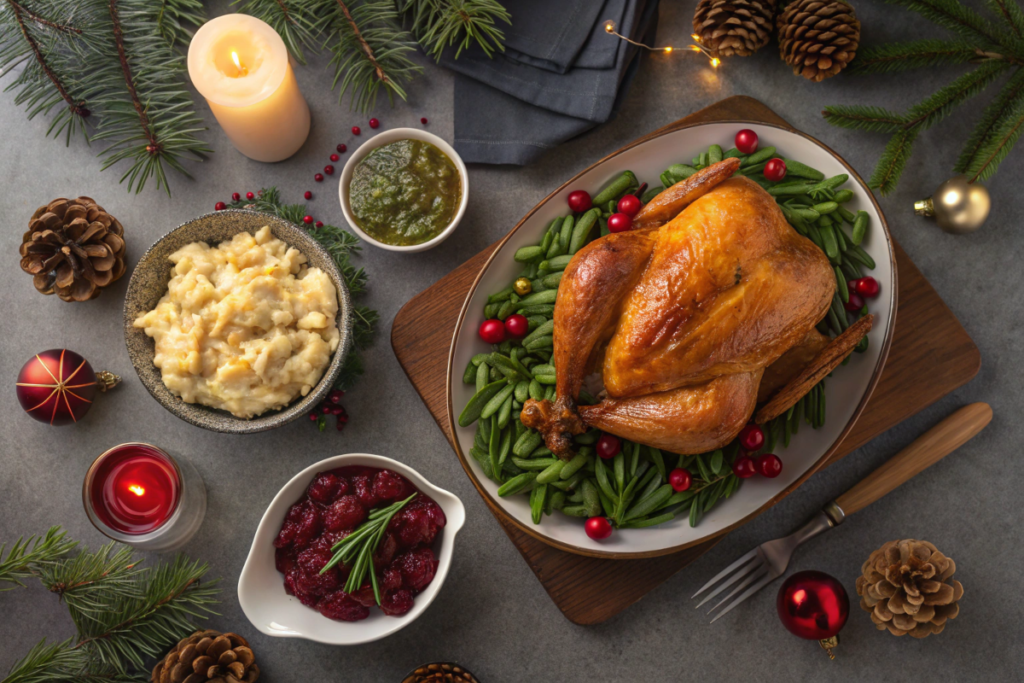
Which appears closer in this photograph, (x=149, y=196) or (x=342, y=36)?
(x=342, y=36)

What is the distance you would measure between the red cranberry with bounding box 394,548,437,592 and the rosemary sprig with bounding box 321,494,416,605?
0.10 metres

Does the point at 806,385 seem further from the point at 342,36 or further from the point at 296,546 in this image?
the point at 342,36

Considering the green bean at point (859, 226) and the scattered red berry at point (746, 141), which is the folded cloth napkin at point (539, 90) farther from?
the green bean at point (859, 226)

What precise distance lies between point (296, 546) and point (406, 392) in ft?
2.25

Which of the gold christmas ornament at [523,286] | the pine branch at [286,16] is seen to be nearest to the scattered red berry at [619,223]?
the gold christmas ornament at [523,286]

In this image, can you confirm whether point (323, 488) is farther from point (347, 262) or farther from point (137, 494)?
point (347, 262)

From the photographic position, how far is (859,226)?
2334 millimetres

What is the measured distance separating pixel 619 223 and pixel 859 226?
845 mm

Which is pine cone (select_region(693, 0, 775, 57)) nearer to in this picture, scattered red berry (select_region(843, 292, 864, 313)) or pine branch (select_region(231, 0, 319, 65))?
scattered red berry (select_region(843, 292, 864, 313))

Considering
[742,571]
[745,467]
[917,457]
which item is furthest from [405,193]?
[917,457]

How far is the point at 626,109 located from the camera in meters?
2.77

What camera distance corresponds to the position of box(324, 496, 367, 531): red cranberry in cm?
225

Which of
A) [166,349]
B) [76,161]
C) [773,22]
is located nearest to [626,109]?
[773,22]

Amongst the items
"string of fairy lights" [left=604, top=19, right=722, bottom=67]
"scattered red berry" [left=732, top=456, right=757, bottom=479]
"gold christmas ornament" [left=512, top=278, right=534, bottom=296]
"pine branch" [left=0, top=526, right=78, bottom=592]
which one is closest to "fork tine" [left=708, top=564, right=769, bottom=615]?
"scattered red berry" [left=732, top=456, right=757, bottom=479]
